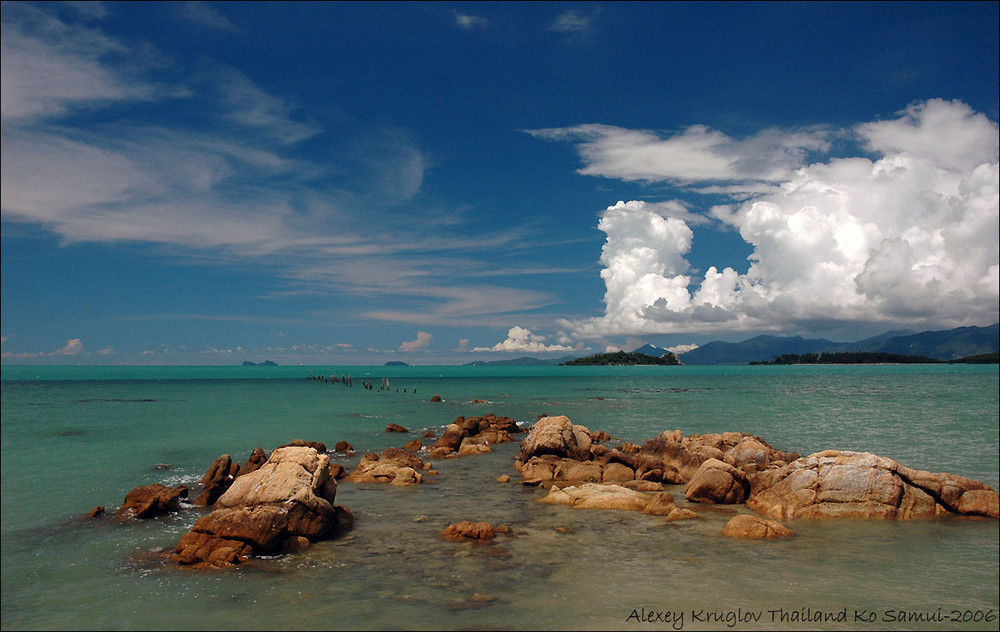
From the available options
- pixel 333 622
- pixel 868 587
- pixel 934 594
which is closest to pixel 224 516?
pixel 333 622

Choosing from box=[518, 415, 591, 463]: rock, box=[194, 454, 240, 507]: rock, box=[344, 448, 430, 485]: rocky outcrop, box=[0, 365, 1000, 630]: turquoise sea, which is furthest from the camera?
box=[518, 415, 591, 463]: rock

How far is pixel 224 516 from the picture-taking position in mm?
16844

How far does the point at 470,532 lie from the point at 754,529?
9352mm

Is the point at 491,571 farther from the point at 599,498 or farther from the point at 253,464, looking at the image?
the point at 253,464

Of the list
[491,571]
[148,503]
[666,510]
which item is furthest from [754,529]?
[148,503]

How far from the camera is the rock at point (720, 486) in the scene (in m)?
22.7

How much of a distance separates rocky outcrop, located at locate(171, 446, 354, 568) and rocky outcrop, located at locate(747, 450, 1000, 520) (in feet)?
54.6

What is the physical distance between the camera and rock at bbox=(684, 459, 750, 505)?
22672 mm

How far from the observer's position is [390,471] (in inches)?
1094

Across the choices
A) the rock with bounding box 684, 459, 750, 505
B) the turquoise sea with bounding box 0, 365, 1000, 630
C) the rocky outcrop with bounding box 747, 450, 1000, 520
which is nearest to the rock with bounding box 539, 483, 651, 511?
the turquoise sea with bounding box 0, 365, 1000, 630

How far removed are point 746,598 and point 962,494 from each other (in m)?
14.1

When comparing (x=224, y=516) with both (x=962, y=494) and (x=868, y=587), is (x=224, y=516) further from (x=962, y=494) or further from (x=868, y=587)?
(x=962, y=494)

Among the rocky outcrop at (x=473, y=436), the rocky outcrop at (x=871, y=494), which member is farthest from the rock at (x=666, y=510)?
the rocky outcrop at (x=473, y=436)

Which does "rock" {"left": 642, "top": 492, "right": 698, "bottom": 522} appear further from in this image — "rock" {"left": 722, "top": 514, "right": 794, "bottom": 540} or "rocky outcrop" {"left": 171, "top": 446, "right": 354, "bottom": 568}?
"rocky outcrop" {"left": 171, "top": 446, "right": 354, "bottom": 568}
